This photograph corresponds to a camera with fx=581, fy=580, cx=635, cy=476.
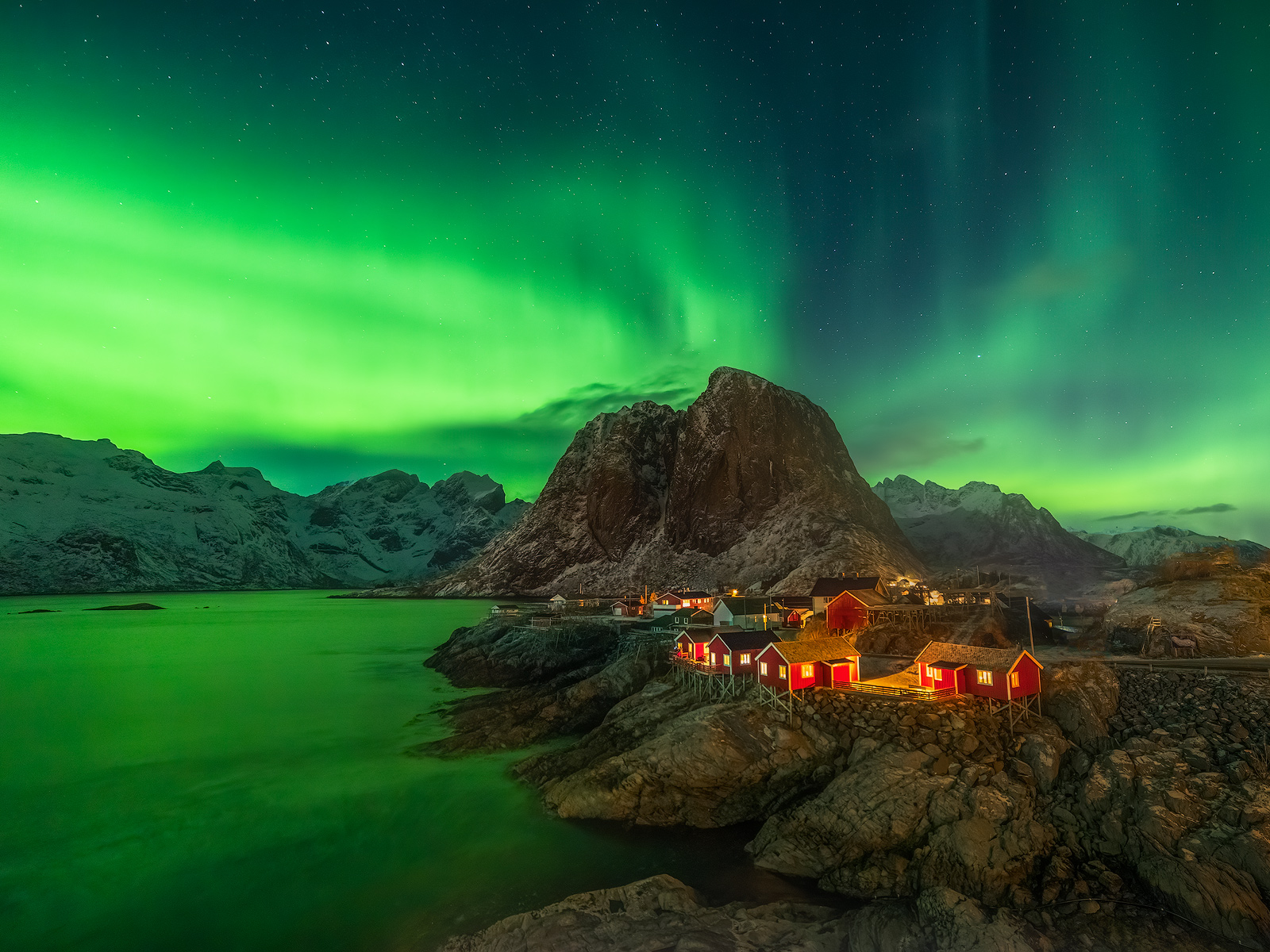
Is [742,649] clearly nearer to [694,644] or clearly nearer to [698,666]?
[698,666]

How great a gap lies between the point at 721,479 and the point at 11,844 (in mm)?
124007

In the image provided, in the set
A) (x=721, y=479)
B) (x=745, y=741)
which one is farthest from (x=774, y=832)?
(x=721, y=479)

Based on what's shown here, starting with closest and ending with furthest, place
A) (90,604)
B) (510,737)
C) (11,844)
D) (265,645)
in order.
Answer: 1. (11,844)
2. (510,737)
3. (265,645)
4. (90,604)

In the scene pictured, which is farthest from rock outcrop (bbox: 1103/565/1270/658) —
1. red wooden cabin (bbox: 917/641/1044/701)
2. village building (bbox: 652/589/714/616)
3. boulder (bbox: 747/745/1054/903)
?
village building (bbox: 652/589/714/616)

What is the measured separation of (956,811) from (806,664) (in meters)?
10.5

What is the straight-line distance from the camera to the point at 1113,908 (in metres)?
16.0

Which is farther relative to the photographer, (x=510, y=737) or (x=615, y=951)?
(x=510, y=737)

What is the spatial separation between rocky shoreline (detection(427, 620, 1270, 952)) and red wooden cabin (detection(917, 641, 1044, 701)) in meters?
1.29

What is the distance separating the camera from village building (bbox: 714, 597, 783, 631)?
159 ft

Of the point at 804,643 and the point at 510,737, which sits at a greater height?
the point at 804,643

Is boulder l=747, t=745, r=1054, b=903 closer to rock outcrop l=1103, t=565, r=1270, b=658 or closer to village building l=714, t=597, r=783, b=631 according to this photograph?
rock outcrop l=1103, t=565, r=1270, b=658

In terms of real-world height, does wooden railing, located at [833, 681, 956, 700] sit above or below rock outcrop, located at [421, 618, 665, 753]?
above

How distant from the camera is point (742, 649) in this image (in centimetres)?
3275

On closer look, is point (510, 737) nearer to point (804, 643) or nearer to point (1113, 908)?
point (804, 643)
